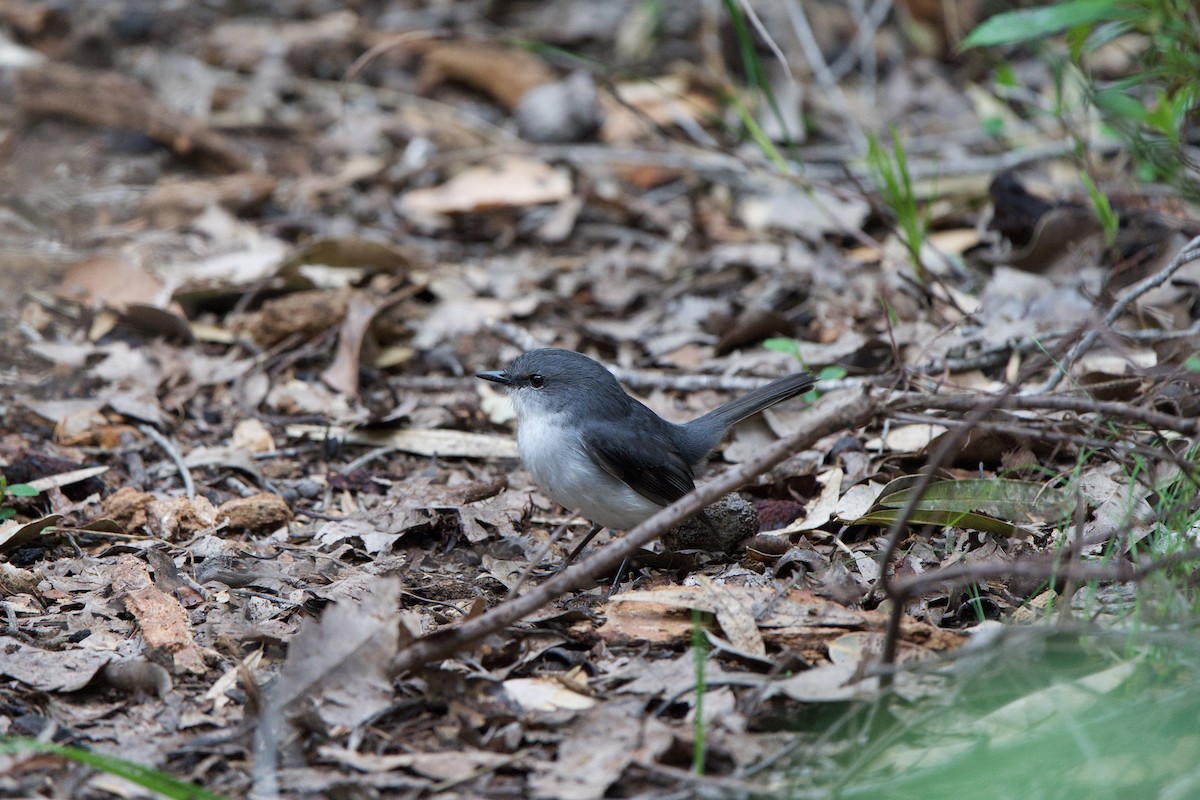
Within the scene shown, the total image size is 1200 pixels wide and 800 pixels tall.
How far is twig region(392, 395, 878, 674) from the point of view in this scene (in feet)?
10.1

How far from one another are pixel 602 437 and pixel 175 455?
1.97 meters

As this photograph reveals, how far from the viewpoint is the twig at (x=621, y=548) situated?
3080 mm

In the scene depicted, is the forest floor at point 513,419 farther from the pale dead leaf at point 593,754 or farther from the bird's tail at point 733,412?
the bird's tail at point 733,412

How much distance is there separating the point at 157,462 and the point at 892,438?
330 centimetres

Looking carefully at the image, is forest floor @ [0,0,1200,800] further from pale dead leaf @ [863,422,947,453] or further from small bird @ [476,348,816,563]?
small bird @ [476,348,816,563]

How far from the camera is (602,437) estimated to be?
4582mm

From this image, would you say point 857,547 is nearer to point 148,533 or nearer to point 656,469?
point 656,469

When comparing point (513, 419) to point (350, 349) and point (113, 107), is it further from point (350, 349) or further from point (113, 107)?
point (113, 107)

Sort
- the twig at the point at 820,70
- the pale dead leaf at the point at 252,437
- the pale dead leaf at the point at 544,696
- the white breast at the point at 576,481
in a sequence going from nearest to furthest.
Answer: the pale dead leaf at the point at 544,696 → the white breast at the point at 576,481 → the pale dead leaf at the point at 252,437 → the twig at the point at 820,70

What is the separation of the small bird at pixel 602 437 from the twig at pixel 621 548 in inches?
48.4

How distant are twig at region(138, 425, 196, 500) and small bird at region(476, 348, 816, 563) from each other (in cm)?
134

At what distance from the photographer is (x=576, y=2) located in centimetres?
963

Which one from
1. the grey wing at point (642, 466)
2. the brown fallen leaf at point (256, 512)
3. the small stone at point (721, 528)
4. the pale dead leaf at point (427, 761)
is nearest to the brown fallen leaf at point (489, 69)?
the grey wing at point (642, 466)

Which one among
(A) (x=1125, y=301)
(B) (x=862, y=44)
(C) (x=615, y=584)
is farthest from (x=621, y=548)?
(B) (x=862, y=44)
